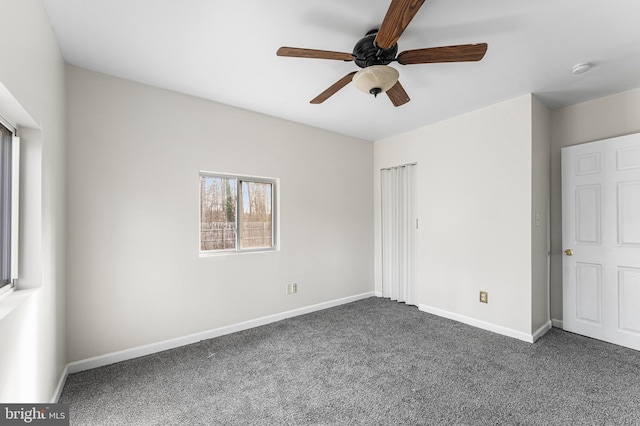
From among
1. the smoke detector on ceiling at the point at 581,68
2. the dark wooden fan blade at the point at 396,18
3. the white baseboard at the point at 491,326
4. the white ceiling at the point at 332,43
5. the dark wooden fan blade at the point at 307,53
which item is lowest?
the white baseboard at the point at 491,326

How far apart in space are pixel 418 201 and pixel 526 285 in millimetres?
1556

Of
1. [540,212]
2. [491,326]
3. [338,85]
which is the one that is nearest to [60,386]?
[338,85]

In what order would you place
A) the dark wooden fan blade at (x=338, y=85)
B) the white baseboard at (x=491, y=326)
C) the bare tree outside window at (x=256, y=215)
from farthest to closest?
1. the bare tree outside window at (x=256, y=215)
2. the white baseboard at (x=491, y=326)
3. the dark wooden fan blade at (x=338, y=85)

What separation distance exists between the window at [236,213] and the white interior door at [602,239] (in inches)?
132

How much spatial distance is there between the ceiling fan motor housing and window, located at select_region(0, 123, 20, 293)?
204cm

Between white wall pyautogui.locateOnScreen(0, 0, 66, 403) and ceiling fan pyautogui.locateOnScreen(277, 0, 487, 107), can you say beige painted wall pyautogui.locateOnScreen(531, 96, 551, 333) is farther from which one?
white wall pyautogui.locateOnScreen(0, 0, 66, 403)

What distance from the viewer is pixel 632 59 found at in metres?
2.28

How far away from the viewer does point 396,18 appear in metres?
1.41

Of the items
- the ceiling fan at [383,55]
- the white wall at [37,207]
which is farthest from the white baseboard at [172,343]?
the ceiling fan at [383,55]

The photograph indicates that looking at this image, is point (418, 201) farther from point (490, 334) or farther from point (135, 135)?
point (135, 135)

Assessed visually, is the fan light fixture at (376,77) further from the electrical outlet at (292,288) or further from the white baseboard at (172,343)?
the white baseboard at (172,343)

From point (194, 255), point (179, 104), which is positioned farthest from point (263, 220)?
point (179, 104)

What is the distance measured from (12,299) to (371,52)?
7.94ft

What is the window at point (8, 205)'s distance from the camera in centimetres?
146
